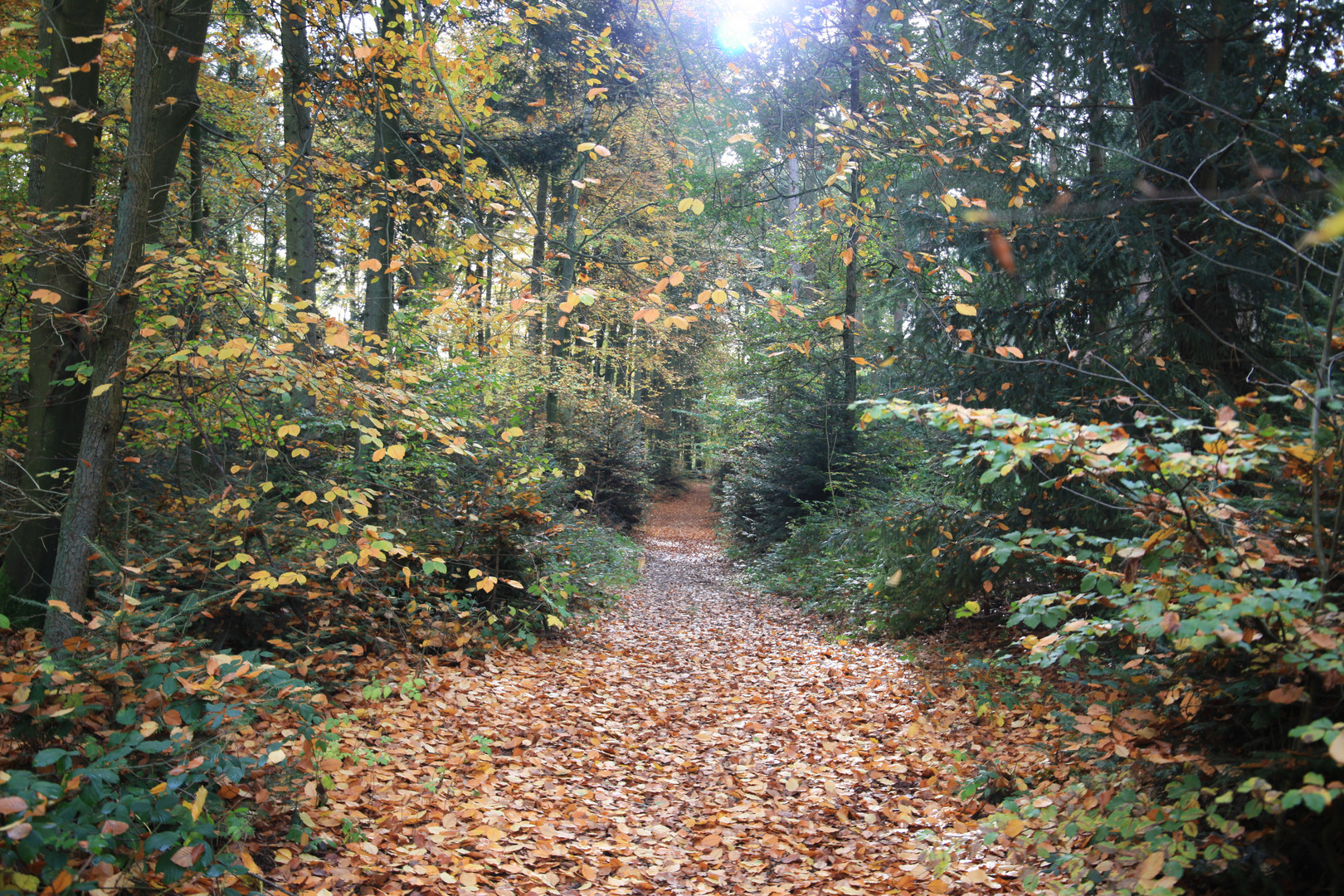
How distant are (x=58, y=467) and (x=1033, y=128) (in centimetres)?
768

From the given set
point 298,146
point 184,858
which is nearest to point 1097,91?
point 298,146

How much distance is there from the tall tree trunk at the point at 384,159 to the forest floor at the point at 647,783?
3459 millimetres

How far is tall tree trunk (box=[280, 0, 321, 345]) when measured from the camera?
19.7 ft

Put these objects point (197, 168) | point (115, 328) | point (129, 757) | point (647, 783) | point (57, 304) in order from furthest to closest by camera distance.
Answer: point (197, 168)
point (647, 783)
point (57, 304)
point (115, 328)
point (129, 757)

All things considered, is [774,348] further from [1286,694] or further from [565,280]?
[1286,694]

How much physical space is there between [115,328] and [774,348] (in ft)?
25.8

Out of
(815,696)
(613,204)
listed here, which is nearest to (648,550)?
(613,204)

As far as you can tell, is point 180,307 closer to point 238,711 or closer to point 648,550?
point 238,711

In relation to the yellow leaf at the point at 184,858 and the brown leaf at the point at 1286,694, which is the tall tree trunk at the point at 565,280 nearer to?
the yellow leaf at the point at 184,858

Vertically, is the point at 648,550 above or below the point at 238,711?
below

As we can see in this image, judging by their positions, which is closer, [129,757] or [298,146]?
[129,757]

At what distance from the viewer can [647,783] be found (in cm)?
430

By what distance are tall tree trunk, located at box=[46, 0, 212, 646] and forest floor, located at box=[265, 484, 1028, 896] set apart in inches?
63.2

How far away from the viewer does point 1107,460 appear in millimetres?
2418
